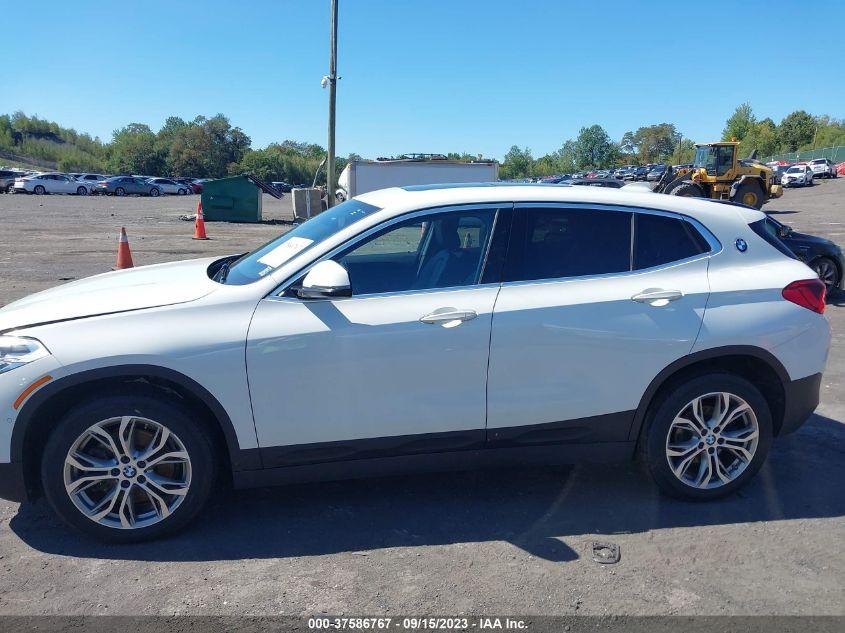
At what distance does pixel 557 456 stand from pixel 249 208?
23.7 metres

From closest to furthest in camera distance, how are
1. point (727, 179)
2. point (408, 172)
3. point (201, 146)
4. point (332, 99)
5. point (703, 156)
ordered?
point (408, 172)
point (332, 99)
point (727, 179)
point (703, 156)
point (201, 146)

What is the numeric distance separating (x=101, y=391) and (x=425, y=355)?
157 cm

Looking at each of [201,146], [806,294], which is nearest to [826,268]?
[806,294]

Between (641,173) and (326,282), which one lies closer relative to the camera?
(326,282)

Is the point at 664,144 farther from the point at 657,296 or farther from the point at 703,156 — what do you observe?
the point at 657,296

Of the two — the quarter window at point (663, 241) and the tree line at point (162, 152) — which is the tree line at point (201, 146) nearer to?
the tree line at point (162, 152)

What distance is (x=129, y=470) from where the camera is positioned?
3.42 m

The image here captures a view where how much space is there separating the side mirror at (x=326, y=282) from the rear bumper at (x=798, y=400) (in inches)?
101

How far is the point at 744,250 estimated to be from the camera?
13.2 ft

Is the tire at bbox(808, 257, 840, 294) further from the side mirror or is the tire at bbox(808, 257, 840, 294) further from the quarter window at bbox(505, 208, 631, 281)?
the side mirror

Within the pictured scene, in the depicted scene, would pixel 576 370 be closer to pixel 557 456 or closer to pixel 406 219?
pixel 557 456

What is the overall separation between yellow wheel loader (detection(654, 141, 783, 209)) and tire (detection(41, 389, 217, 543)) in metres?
24.2

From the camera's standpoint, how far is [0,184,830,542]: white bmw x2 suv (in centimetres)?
336

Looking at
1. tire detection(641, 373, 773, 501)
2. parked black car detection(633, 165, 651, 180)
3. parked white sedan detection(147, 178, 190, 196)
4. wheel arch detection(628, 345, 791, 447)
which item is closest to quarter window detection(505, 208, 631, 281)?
wheel arch detection(628, 345, 791, 447)
